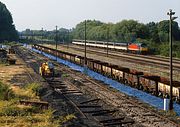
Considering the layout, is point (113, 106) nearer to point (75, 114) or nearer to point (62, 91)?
point (75, 114)

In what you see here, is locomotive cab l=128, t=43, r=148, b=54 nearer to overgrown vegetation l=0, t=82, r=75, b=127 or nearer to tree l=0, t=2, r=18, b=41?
overgrown vegetation l=0, t=82, r=75, b=127

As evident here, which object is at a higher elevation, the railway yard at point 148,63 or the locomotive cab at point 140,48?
the locomotive cab at point 140,48

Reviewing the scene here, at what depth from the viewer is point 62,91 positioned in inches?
1384

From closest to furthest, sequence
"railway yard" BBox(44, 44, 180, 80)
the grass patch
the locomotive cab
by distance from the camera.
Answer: the grass patch
"railway yard" BBox(44, 44, 180, 80)
the locomotive cab

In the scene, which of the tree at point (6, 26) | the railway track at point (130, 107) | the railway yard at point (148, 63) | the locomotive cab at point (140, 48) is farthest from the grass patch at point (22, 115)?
the tree at point (6, 26)

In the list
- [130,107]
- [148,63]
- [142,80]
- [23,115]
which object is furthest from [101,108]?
[148,63]

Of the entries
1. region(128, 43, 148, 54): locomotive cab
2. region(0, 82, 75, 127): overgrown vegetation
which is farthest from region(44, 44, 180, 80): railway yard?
region(0, 82, 75, 127): overgrown vegetation

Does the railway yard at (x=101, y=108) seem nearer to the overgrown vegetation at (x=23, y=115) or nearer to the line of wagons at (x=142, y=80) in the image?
the overgrown vegetation at (x=23, y=115)

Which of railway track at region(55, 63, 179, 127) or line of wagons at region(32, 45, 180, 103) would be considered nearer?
railway track at region(55, 63, 179, 127)

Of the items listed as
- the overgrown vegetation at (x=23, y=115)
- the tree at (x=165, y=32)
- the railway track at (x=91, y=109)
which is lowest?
the railway track at (x=91, y=109)

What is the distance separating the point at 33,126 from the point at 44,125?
0.67 metres

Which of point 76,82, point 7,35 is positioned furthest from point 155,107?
point 7,35

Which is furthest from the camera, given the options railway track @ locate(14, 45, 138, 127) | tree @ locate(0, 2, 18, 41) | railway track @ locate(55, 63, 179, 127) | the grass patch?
tree @ locate(0, 2, 18, 41)

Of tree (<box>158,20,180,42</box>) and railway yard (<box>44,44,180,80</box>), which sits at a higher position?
tree (<box>158,20,180,42</box>)
